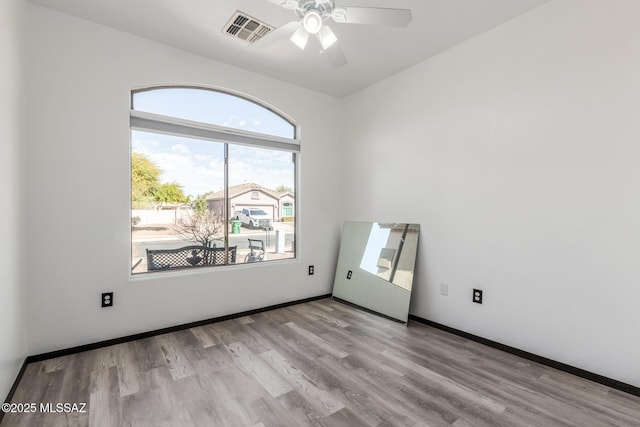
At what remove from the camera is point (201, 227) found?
328 centimetres

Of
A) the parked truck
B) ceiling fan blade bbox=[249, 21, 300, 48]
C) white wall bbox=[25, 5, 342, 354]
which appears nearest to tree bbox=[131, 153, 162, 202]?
white wall bbox=[25, 5, 342, 354]

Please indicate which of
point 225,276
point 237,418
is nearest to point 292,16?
point 225,276

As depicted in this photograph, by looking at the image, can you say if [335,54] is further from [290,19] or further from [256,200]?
[256,200]

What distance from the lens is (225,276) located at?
10.9 feet

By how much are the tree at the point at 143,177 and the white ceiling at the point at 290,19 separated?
45.5 inches

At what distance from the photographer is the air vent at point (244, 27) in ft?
8.20

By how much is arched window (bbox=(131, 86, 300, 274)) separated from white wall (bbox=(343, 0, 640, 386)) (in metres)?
1.60

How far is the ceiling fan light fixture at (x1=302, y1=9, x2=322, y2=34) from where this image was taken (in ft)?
6.12

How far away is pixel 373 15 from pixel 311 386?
8.06ft

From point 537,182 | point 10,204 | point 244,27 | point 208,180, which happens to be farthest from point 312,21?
point 10,204

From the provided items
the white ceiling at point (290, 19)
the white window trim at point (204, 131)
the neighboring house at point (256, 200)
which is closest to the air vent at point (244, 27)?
the white ceiling at point (290, 19)

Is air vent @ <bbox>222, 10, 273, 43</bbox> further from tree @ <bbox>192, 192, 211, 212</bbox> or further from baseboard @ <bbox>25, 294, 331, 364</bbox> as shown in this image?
baseboard @ <bbox>25, 294, 331, 364</bbox>

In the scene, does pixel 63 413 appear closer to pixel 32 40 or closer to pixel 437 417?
pixel 437 417

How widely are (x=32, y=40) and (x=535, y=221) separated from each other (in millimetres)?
4246
